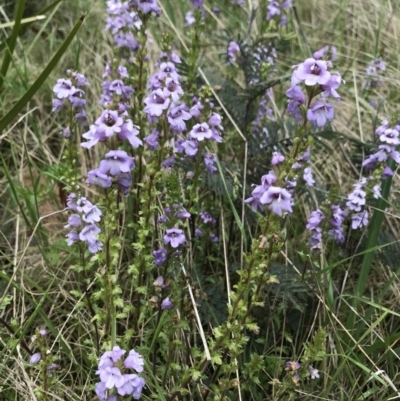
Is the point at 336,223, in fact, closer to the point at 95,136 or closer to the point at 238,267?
the point at 238,267

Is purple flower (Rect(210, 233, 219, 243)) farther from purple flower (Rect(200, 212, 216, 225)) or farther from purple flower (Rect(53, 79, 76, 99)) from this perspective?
purple flower (Rect(53, 79, 76, 99))

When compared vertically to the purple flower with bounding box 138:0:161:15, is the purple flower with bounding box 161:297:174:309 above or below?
below

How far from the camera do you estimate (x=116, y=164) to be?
6.03 feet

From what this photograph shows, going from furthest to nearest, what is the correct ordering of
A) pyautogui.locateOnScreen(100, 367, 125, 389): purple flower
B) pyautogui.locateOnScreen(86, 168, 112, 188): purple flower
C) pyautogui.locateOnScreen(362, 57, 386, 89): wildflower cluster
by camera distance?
1. pyautogui.locateOnScreen(362, 57, 386, 89): wildflower cluster
2. pyautogui.locateOnScreen(86, 168, 112, 188): purple flower
3. pyautogui.locateOnScreen(100, 367, 125, 389): purple flower

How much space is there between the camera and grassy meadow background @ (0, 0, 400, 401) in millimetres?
2320

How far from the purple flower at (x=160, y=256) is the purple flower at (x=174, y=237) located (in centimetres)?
9

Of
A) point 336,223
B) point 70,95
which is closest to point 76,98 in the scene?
point 70,95

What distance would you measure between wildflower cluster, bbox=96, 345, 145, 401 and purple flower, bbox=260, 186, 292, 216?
65 centimetres

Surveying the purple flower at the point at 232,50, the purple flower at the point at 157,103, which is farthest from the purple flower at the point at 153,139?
the purple flower at the point at 232,50

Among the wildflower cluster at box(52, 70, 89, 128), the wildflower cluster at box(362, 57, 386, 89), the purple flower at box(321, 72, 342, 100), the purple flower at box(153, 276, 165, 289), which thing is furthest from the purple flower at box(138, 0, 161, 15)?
the wildflower cluster at box(362, 57, 386, 89)

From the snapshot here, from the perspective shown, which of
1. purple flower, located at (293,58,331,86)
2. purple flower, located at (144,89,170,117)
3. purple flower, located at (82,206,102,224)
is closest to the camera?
purple flower, located at (293,58,331,86)

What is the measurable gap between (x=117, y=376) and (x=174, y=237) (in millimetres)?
691

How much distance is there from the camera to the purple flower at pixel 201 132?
89.4 inches

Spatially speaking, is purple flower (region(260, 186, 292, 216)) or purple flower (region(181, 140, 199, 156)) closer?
purple flower (region(260, 186, 292, 216))
